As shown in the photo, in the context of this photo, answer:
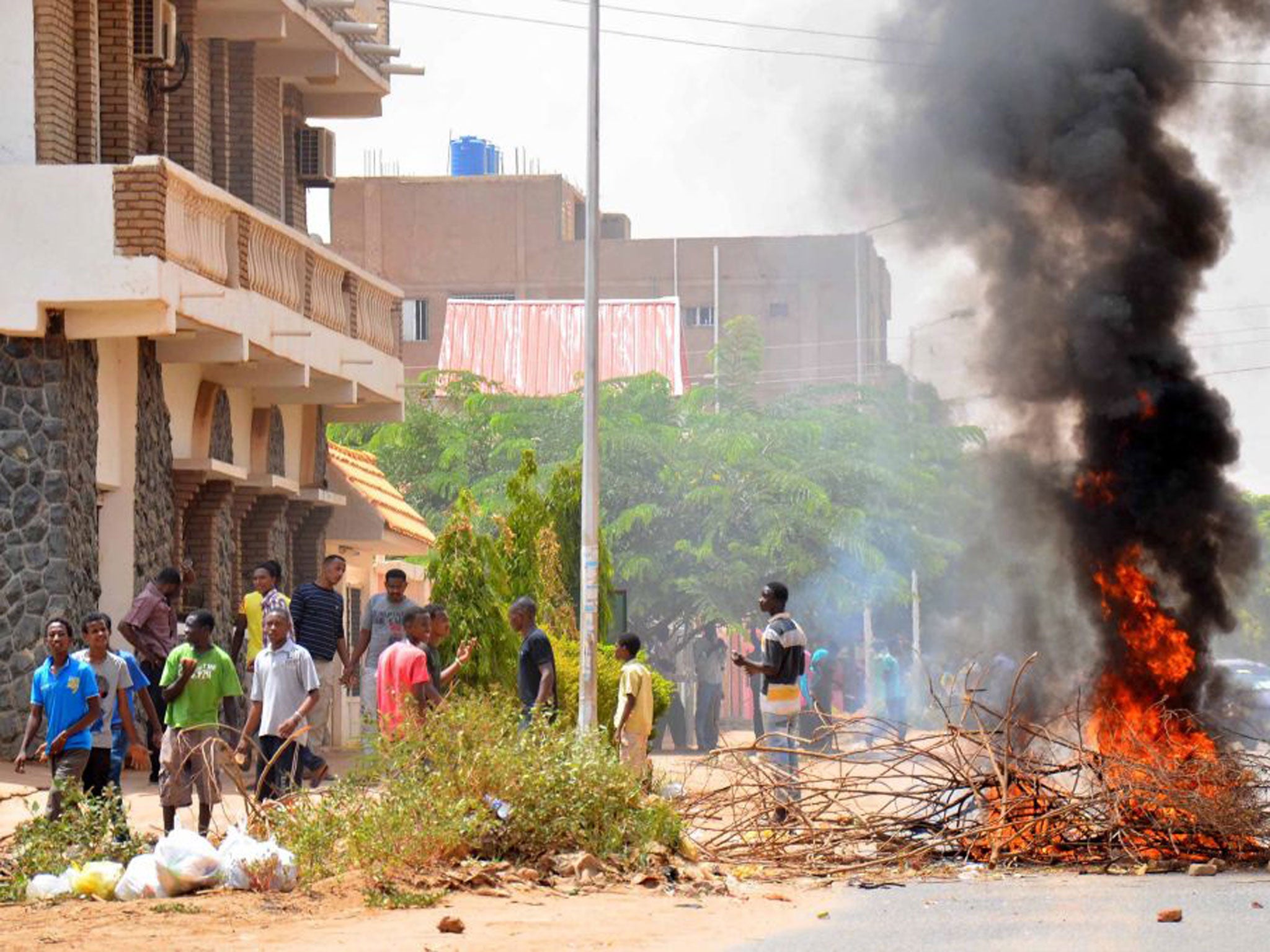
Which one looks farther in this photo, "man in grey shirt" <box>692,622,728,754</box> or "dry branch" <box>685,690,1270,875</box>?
"man in grey shirt" <box>692,622,728,754</box>

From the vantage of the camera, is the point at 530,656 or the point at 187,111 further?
the point at 187,111

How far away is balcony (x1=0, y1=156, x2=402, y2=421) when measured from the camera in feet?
62.1

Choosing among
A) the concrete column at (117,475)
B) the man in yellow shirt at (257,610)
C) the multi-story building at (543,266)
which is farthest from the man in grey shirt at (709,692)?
the multi-story building at (543,266)

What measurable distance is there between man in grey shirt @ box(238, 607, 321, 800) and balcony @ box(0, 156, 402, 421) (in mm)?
5043

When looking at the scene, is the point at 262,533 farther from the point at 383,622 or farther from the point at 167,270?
the point at 383,622

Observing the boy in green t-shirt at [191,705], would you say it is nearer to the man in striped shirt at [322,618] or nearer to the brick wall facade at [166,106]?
the man in striped shirt at [322,618]

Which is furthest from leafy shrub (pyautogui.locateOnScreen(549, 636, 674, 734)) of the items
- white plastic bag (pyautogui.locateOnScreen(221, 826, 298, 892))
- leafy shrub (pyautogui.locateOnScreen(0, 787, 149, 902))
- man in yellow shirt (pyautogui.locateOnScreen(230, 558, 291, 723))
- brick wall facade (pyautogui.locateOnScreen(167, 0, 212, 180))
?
white plastic bag (pyautogui.locateOnScreen(221, 826, 298, 892))

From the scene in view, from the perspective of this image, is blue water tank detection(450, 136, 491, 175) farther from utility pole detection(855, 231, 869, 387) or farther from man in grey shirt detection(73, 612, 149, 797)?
man in grey shirt detection(73, 612, 149, 797)

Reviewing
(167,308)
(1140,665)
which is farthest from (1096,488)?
(167,308)

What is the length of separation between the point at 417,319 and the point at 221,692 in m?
55.6

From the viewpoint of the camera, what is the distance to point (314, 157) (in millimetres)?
28766

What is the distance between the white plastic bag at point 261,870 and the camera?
40.4 ft

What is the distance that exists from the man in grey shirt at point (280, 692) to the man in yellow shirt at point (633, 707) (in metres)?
2.49

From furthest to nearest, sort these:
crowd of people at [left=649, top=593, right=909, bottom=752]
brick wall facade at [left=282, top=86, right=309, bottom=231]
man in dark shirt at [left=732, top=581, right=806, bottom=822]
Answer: brick wall facade at [left=282, top=86, right=309, bottom=231] < crowd of people at [left=649, top=593, right=909, bottom=752] < man in dark shirt at [left=732, top=581, right=806, bottom=822]
